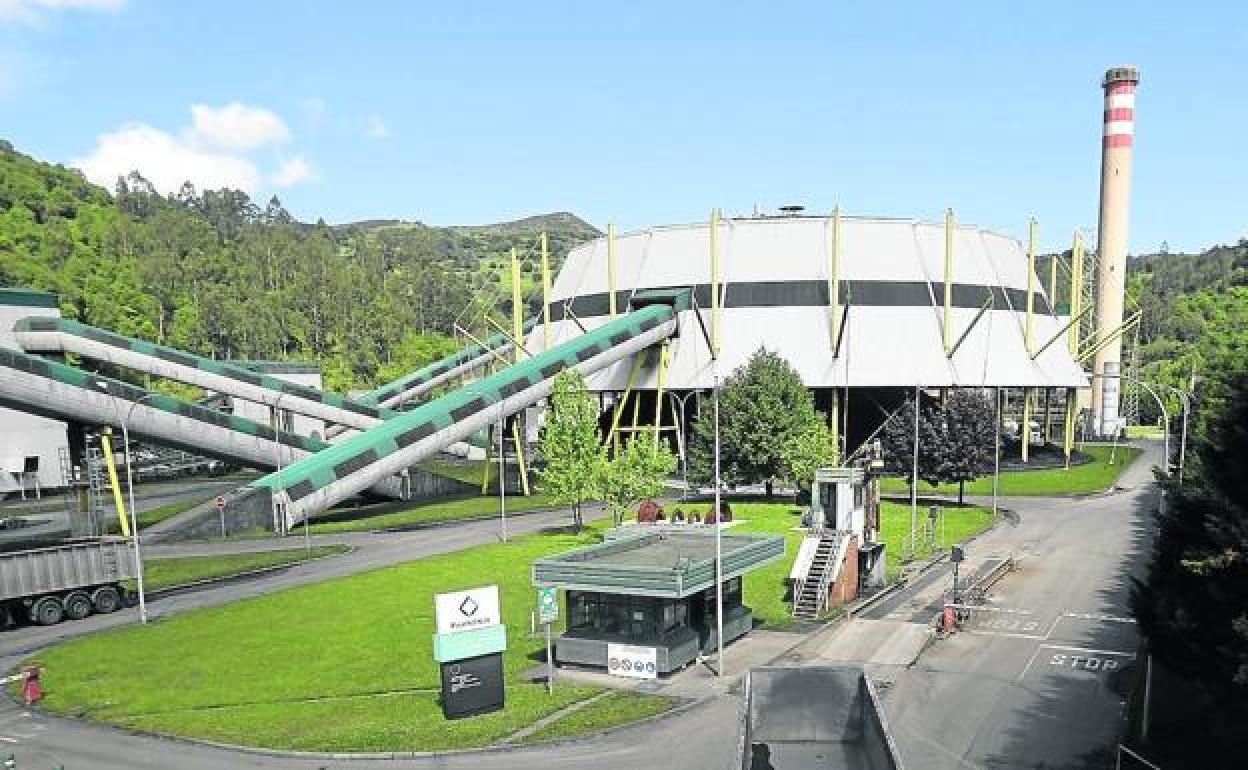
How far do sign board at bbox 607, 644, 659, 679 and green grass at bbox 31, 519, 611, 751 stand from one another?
1.42 m

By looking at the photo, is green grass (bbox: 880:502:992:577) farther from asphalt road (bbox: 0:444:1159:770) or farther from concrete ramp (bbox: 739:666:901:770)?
concrete ramp (bbox: 739:666:901:770)

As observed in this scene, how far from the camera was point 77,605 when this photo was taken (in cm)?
3256

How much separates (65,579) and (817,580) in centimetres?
3051

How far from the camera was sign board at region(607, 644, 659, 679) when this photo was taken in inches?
950

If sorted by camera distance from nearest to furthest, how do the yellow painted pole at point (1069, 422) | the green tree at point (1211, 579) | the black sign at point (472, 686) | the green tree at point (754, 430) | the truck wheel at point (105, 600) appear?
the green tree at point (1211, 579) → the black sign at point (472, 686) → the truck wheel at point (105, 600) → the green tree at point (754, 430) → the yellow painted pole at point (1069, 422)

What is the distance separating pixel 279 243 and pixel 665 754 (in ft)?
605

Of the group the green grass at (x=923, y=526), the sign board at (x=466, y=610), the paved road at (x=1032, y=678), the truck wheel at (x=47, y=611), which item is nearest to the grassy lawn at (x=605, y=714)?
the sign board at (x=466, y=610)

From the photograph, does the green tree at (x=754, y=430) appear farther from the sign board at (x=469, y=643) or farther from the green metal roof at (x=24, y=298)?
the green metal roof at (x=24, y=298)

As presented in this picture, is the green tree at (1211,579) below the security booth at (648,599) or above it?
above

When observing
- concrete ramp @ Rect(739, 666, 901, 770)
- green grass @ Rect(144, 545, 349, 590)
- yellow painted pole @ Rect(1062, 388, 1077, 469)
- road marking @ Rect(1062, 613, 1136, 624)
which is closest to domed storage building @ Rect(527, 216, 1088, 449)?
yellow painted pole @ Rect(1062, 388, 1077, 469)

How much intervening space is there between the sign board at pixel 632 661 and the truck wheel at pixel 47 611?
77.4 feet

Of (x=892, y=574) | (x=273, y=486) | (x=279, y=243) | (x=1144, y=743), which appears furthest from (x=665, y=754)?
(x=279, y=243)

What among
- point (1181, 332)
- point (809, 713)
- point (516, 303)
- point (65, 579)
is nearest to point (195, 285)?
point (516, 303)

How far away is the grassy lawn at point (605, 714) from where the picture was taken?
20.4 meters
